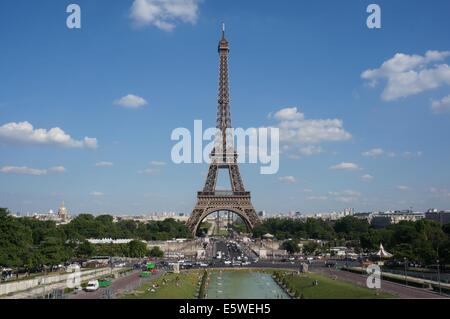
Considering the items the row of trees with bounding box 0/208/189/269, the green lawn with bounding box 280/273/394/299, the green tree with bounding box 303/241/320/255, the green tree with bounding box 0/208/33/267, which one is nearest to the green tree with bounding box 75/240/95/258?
the row of trees with bounding box 0/208/189/269

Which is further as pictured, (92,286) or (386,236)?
(386,236)

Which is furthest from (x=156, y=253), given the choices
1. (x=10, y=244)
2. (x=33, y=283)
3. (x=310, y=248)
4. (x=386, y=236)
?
(x=33, y=283)

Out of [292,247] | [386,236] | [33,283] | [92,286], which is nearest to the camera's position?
[92,286]

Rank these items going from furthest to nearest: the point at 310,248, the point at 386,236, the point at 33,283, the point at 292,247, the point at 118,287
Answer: the point at 292,247, the point at 310,248, the point at 386,236, the point at 118,287, the point at 33,283

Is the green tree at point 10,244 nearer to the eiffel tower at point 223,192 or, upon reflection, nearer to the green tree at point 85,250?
the green tree at point 85,250

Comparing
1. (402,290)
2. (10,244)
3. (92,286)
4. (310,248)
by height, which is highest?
(10,244)
